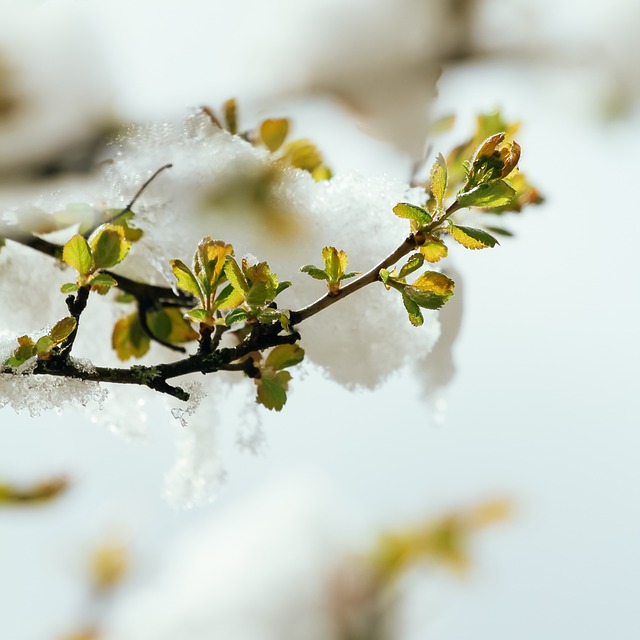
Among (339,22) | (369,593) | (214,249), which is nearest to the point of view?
(214,249)

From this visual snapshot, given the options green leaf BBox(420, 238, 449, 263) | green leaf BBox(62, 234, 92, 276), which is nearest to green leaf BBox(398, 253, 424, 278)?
green leaf BBox(420, 238, 449, 263)

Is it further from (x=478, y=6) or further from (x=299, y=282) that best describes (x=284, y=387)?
(x=478, y=6)

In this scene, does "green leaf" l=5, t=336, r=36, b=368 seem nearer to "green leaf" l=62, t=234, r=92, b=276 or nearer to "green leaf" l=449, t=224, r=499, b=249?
"green leaf" l=62, t=234, r=92, b=276

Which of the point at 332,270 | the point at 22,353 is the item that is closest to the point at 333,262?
the point at 332,270

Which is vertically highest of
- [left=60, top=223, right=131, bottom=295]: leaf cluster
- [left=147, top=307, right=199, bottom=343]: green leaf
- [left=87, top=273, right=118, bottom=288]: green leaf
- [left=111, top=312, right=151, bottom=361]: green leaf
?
[left=111, top=312, right=151, bottom=361]: green leaf

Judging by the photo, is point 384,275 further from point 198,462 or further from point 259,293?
point 198,462

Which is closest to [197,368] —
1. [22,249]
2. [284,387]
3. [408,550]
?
[284,387]

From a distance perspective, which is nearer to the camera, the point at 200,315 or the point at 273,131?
the point at 200,315
